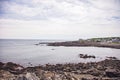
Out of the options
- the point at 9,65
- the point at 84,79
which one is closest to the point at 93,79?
the point at 84,79

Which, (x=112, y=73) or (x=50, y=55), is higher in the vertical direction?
(x=112, y=73)

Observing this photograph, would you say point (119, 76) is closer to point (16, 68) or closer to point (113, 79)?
point (113, 79)

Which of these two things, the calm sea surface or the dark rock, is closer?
the dark rock

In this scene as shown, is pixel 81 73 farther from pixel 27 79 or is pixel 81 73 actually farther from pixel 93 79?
pixel 27 79

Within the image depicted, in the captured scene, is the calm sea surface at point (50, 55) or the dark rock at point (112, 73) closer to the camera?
the dark rock at point (112, 73)

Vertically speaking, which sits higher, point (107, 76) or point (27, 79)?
point (27, 79)

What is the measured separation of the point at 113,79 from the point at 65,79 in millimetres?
4058

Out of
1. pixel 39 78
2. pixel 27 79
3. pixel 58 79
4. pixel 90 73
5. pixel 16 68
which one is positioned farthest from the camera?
pixel 16 68

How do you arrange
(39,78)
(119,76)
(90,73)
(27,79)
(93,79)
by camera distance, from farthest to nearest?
1. (90,73)
2. (119,76)
3. (93,79)
4. (39,78)
5. (27,79)

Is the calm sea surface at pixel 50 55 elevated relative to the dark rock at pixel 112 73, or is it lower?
lower

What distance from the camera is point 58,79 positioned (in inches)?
452

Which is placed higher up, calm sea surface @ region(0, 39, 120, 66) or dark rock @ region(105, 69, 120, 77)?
dark rock @ region(105, 69, 120, 77)

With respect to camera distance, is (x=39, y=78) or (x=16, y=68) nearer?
(x=39, y=78)

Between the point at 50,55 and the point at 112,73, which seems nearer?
the point at 112,73
